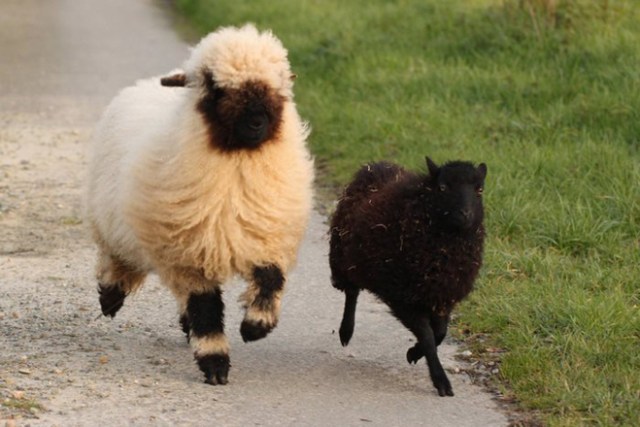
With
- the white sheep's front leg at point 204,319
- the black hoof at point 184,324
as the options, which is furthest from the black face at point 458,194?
the black hoof at point 184,324

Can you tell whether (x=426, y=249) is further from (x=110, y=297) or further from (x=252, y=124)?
(x=110, y=297)

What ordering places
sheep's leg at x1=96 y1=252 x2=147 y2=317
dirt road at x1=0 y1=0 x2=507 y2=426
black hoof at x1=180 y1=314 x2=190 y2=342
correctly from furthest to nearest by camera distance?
sheep's leg at x1=96 y1=252 x2=147 y2=317 < black hoof at x1=180 y1=314 x2=190 y2=342 < dirt road at x1=0 y1=0 x2=507 y2=426

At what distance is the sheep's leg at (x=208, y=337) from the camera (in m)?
6.16

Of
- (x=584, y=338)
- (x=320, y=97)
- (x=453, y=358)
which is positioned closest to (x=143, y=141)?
(x=453, y=358)

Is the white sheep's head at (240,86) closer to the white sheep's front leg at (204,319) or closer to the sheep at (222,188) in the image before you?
the sheep at (222,188)

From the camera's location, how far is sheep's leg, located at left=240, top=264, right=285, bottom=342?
616 cm

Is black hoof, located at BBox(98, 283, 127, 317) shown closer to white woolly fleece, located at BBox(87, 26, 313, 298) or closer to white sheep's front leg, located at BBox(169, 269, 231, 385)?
white woolly fleece, located at BBox(87, 26, 313, 298)

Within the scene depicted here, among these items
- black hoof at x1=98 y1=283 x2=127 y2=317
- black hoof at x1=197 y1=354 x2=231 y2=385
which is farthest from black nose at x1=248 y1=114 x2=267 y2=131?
black hoof at x1=98 y1=283 x2=127 y2=317

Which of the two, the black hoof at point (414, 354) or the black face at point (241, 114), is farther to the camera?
the black hoof at point (414, 354)

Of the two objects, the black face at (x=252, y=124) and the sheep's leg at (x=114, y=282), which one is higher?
the black face at (x=252, y=124)

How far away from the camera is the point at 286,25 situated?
16.4m

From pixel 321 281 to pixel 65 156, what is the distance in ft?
13.7

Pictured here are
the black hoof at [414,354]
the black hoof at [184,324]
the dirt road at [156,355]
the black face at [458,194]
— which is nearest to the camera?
the dirt road at [156,355]

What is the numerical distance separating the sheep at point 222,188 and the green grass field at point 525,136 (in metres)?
1.28
